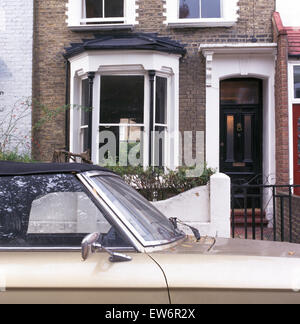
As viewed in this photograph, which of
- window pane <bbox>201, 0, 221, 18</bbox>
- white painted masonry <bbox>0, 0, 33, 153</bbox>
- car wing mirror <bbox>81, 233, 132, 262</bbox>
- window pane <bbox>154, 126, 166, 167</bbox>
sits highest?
window pane <bbox>201, 0, 221, 18</bbox>

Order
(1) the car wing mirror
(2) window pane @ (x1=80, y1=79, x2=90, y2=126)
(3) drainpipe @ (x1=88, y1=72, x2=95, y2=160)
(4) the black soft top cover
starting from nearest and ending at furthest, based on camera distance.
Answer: (1) the car wing mirror → (4) the black soft top cover → (3) drainpipe @ (x1=88, y1=72, x2=95, y2=160) → (2) window pane @ (x1=80, y1=79, x2=90, y2=126)

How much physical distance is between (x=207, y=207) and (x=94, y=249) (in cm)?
408

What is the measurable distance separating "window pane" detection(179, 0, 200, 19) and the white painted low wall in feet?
17.8

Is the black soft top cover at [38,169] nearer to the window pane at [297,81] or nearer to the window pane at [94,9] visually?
the window pane at [297,81]

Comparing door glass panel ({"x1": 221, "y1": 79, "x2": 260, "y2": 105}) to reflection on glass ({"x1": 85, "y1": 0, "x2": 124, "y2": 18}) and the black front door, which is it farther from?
reflection on glass ({"x1": 85, "y1": 0, "x2": 124, "y2": 18})

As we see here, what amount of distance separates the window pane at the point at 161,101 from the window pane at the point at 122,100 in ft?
1.18

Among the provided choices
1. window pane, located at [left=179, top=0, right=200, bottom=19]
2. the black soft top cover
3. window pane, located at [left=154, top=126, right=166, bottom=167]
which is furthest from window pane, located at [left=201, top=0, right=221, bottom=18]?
the black soft top cover

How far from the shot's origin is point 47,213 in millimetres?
2791

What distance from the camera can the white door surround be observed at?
9.07 meters

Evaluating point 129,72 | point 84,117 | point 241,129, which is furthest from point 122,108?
point 241,129

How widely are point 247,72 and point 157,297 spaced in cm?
801

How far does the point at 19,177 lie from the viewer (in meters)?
2.63

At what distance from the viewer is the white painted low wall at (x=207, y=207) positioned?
19.4ft

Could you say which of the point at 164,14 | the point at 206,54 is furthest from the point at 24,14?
the point at 206,54
